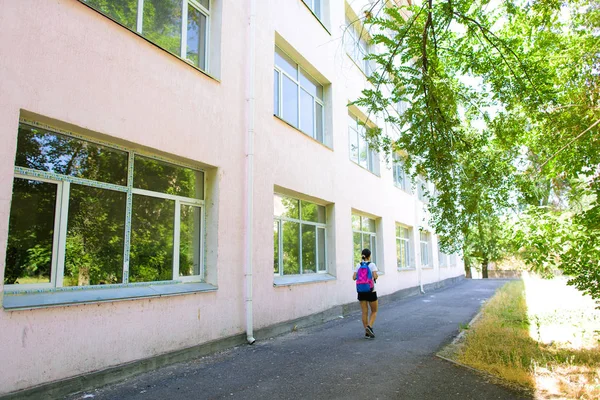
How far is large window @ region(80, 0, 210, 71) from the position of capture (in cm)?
608

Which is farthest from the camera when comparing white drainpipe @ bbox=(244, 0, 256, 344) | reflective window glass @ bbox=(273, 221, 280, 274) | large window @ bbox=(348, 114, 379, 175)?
large window @ bbox=(348, 114, 379, 175)

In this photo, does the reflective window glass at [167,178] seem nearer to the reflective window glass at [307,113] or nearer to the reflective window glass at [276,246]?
the reflective window glass at [276,246]

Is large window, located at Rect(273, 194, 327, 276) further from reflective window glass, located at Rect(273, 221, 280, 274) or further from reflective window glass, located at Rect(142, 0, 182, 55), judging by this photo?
reflective window glass, located at Rect(142, 0, 182, 55)

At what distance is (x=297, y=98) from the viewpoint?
36.1 feet

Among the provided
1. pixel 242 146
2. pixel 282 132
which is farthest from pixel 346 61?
pixel 242 146

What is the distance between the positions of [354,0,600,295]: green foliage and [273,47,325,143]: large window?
3.80m

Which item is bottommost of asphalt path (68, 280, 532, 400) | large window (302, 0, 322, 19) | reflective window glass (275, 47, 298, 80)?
asphalt path (68, 280, 532, 400)

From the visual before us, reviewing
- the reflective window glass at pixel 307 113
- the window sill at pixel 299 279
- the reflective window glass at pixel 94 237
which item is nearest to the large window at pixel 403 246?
the window sill at pixel 299 279

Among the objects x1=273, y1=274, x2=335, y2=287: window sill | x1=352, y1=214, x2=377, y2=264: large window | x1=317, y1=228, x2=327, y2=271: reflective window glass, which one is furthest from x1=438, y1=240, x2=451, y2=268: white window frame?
x1=273, y1=274, x2=335, y2=287: window sill

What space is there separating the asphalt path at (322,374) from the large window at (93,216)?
1.51 m

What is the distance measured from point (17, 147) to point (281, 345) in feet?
17.5

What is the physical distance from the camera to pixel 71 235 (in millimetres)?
5254

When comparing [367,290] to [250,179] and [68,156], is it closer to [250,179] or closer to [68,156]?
[250,179]

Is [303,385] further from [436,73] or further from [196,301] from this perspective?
[436,73]
